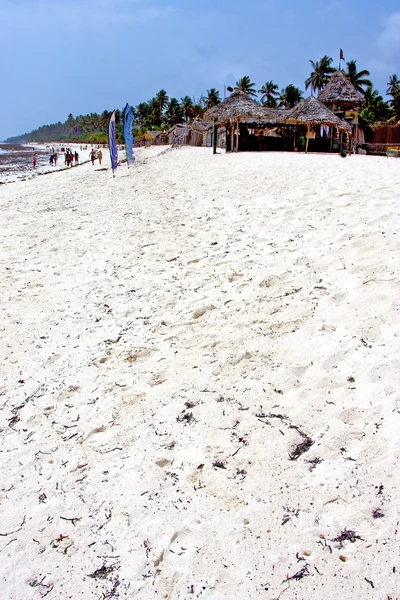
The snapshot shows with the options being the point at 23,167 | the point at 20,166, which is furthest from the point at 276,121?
the point at 20,166

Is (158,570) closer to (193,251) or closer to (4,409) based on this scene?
(4,409)

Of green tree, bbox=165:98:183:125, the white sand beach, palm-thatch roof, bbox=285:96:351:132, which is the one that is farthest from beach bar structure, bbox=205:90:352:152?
green tree, bbox=165:98:183:125

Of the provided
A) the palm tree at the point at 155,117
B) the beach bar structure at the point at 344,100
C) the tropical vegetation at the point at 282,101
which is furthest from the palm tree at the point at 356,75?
the palm tree at the point at 155,117

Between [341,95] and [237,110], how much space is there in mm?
8028

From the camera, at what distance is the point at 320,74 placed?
57.4 metres

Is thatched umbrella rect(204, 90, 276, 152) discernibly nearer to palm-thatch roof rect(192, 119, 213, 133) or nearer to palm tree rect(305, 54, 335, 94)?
palm-thatch roof rect(192, 119, 213, 133)

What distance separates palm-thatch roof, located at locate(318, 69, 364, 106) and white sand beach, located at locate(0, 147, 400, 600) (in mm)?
23889

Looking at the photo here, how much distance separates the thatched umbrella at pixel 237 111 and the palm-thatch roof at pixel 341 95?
5.48 metres

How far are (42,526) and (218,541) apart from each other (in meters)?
1.00

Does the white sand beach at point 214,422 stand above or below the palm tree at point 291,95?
below

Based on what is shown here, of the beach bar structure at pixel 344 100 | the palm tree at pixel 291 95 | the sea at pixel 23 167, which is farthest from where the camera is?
the palm tree at pixel 291 95

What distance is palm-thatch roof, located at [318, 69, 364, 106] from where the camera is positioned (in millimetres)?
26922

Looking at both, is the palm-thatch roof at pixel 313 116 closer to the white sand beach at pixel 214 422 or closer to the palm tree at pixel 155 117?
the white sand beach at pixel 214 422

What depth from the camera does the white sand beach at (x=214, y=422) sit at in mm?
2098
